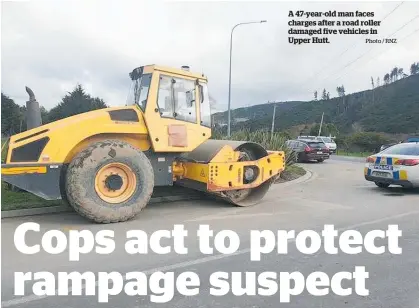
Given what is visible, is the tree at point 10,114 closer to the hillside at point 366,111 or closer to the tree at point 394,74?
the hillside at point 366,111

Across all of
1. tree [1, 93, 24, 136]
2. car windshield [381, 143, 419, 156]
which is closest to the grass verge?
car windshield [381, 143, 419, 156]

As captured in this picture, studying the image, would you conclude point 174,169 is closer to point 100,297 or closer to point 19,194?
point 19,194

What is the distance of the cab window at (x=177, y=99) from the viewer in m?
8.31

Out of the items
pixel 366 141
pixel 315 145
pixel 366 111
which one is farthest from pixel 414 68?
pixel 315 145

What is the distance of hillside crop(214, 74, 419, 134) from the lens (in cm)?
6499

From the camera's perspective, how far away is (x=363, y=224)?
746 centimetres

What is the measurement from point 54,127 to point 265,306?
16.3 ft

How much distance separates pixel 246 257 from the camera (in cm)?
549

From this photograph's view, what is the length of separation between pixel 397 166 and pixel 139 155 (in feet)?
23.7

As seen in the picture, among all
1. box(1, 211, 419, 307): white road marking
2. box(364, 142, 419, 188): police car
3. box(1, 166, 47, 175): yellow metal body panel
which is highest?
box(1, 166, 47, 175): yellow metal body panel

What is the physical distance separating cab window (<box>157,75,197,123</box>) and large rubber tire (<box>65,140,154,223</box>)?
1.10 metres

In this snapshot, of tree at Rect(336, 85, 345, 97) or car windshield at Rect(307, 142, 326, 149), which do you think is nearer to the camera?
car windshield at Rect(307, 142, 326, 149)

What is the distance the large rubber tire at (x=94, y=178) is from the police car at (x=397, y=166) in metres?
6.95

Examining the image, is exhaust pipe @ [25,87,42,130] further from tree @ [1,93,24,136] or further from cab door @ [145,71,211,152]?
tree @ [1,93,24,136]
